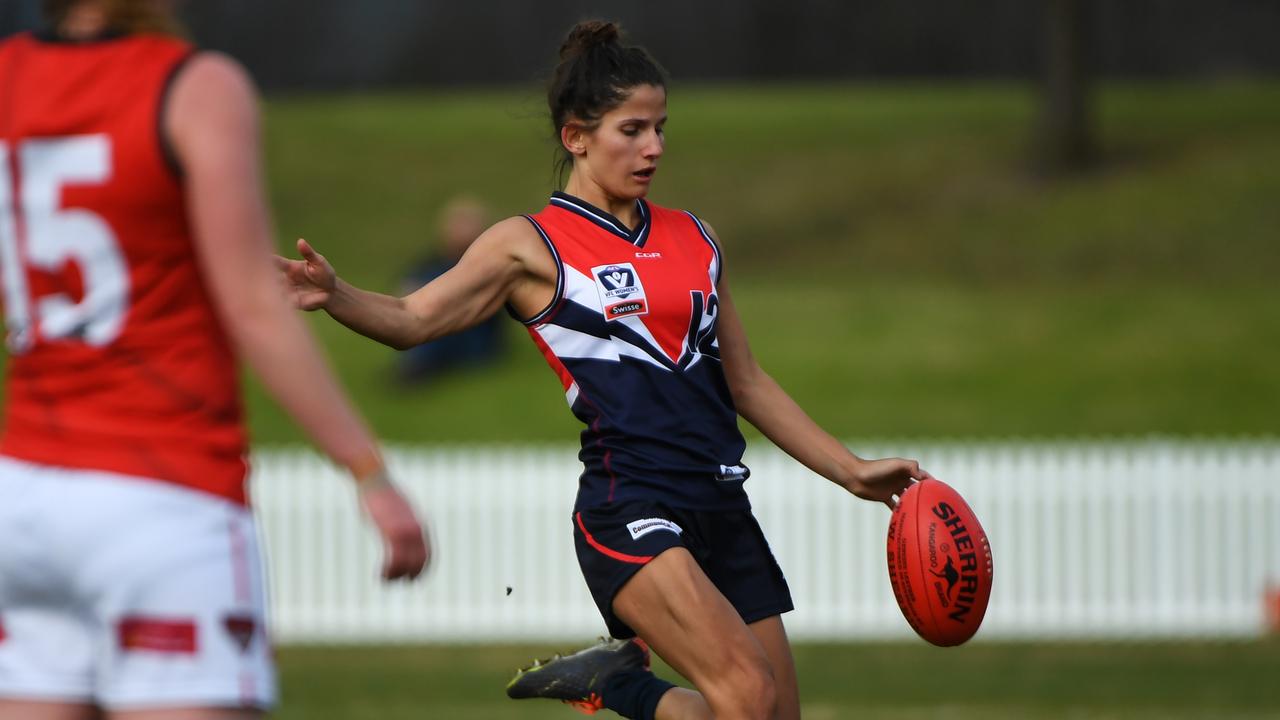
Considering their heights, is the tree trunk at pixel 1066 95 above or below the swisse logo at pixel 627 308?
above

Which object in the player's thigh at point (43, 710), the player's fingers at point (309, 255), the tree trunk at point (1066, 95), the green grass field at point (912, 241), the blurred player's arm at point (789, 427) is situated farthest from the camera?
the tree trunk at point (1066, 95)

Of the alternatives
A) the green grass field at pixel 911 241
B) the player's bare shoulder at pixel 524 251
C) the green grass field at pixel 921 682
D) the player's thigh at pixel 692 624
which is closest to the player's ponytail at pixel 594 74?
the player's bare shoulder at pixel 524 251

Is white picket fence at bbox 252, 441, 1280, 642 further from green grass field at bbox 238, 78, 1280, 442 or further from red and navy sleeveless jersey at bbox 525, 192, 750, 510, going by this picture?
red and navy sleeveless jersey at bbox 525, 192, 750, 510

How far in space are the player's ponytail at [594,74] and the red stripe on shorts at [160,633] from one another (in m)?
2.35

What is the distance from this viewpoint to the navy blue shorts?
4.75 m

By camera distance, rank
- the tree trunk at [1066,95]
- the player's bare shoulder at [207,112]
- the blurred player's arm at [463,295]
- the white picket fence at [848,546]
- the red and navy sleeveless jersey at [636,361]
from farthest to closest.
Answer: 1. the tree trunk at [1066,95]
2. the white picket fence at [848,546]
3. the red and navy sleeveless jersey at [636,361]
4. the blurred player's arm at [463,295]
5. the player's bare shoulder at [207,112]

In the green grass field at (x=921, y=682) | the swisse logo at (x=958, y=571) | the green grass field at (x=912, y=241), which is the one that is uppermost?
the green grass field at (x=912, y=241)

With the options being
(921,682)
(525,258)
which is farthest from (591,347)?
(921,682)

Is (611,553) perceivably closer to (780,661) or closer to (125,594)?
(780,661)

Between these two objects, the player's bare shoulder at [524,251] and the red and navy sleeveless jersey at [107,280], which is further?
the player's bare shoulder at [524,251]

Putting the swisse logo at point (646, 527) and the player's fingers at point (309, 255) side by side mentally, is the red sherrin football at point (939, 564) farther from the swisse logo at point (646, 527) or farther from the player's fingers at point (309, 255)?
the player's fingers at point (309, 255)

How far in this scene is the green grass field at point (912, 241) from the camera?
17203mm

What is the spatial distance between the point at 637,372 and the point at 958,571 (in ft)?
3.74

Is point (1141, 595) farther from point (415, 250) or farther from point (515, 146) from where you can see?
point (515, 146)
